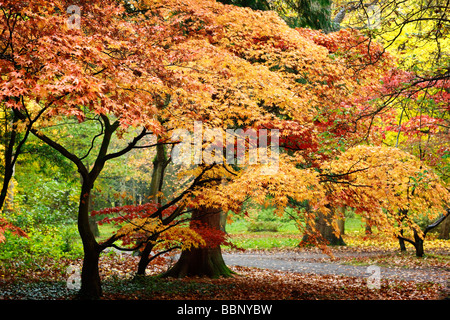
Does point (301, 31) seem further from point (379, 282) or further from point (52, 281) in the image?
point (52, 281)

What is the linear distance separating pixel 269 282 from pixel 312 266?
4.64 meters

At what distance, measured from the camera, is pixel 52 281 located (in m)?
8.72

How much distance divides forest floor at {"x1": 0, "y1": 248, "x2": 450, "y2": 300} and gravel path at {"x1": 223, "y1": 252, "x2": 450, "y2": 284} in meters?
0.02

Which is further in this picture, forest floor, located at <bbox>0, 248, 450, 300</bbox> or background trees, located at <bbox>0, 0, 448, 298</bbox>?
forest floor, located at <bbox>0, 248, 450, 300</bbox>

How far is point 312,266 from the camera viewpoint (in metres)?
14.6

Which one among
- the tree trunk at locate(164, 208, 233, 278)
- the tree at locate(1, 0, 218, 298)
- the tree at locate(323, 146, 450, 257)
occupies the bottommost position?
the tree trunk at locate(164, 208, 233, 278)

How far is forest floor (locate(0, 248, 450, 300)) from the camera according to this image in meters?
8.08

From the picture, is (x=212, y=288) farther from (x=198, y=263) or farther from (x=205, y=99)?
(x=205, y=99)

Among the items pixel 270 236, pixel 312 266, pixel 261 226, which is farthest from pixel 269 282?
pixel 261 226

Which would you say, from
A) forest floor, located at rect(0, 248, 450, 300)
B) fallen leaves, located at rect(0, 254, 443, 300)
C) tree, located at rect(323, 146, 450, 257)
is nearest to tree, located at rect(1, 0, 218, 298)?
fallen leaves, located at rect(0, 254, 443, 300)

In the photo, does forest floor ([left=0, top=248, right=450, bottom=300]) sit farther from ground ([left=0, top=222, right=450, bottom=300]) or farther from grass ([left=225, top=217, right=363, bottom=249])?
grass ([left=225, top=217, right=363, bottom=249])

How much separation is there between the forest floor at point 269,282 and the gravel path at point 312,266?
23 mm

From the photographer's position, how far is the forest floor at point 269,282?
26.5 feet

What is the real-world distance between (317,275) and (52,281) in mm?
7562
